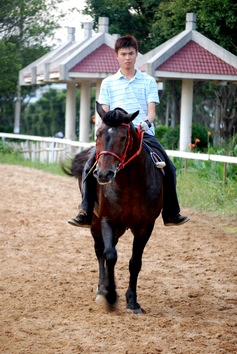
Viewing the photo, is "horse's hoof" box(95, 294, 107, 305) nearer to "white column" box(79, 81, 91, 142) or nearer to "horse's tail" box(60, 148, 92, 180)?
"horse's tail" box(60, 148, 92, 180)

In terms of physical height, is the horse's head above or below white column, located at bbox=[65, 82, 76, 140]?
above

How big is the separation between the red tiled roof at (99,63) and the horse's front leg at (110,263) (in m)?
15.9

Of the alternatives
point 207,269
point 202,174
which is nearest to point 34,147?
point 202,174

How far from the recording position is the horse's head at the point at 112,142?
5584 millimetres

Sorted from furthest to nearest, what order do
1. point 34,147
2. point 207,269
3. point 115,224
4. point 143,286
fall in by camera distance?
point 34,147 → point 207,269 → point 143,286 → point 115,224

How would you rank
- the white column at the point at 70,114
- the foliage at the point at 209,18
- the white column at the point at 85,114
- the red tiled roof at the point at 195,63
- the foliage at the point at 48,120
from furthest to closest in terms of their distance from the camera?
the foliage at the point at 48,120 → the white column at the point at 70,114 → the white column at the point at 85,114 → the red tiled roof at the point at 195,63 → the foliage at the point at 209,18

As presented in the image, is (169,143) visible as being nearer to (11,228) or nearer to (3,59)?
(11,228)

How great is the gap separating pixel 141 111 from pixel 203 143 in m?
15.9

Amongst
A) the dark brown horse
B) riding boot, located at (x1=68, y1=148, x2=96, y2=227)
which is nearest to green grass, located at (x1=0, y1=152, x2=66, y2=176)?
riding boot, located at (x1=68, y1=148, x2=96, y2=227)

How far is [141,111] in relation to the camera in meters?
6.82

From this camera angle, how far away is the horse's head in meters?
5.58

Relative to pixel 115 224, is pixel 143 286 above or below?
below

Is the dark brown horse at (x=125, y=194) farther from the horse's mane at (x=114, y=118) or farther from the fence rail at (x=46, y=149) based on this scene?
the fence rail at (x=46, y=149)

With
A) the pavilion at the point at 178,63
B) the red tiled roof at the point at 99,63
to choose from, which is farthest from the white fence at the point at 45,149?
the red tiled roof at the point at 99,63
